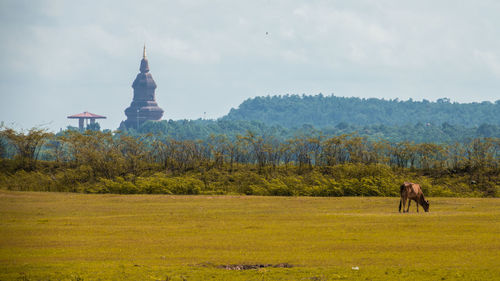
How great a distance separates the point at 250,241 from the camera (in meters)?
20.2

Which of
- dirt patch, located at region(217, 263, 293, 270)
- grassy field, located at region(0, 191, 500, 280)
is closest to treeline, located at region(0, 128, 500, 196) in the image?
grassy field, located at region(0, 191, 500, 280)

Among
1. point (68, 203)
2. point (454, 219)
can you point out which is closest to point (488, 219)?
point (454, 219)

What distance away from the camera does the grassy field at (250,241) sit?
15336 millimetres

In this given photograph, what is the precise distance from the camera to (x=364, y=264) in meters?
16.2

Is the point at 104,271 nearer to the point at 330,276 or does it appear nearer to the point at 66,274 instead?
the point at 66,274

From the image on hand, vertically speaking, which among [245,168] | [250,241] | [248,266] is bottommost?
[248,266]

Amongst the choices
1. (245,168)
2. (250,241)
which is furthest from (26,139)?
(250,241)

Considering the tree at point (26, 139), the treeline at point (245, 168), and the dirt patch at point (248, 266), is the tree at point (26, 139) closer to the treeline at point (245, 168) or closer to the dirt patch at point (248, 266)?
the treeline at point (245, 168)

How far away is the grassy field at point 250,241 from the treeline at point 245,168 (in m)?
6.86

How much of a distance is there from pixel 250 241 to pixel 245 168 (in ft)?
87.9

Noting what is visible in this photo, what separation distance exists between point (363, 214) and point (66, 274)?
15.0 m

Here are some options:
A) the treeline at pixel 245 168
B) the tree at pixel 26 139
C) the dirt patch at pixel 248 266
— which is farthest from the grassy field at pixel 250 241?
the tree at pixel 26 139

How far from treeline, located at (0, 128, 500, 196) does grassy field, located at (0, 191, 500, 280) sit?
22.5ft

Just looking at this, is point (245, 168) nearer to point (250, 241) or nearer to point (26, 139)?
point (26, 139)
